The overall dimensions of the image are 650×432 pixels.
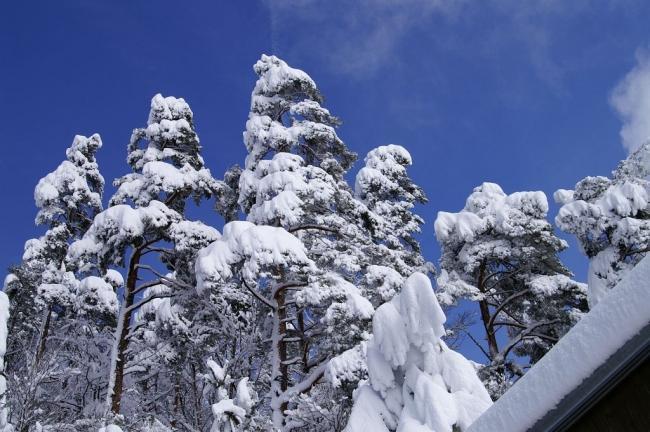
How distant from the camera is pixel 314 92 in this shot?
1953 cm

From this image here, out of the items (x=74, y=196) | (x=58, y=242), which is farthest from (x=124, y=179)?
(x=58, y=242)

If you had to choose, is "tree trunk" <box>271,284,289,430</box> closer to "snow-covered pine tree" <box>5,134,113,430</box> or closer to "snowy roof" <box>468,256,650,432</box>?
"snow-covered pine tree" <box>5,134,113,430</box>

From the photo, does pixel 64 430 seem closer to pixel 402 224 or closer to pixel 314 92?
pixel 314 92

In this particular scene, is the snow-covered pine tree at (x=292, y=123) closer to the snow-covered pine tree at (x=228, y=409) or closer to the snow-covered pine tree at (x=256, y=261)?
the snow-covered pine tree at (x=256, y=261)

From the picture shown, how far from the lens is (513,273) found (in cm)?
1986

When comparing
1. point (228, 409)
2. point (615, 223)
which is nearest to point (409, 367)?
point (228, 409)

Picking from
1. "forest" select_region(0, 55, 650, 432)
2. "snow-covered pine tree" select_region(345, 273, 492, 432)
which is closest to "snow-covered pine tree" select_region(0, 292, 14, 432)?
"forest" select_region(0, 55, 650, 432)

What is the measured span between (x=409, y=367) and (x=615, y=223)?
12.3 meters

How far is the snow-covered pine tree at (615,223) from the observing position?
52.5 ft

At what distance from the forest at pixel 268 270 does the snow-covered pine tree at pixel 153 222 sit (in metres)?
0.06

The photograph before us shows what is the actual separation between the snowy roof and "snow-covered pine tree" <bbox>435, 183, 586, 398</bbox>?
15.9 metres

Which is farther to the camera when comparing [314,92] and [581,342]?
[314,92]

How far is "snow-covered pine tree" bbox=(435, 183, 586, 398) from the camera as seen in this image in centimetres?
1872

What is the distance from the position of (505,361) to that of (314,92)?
11.1 m
